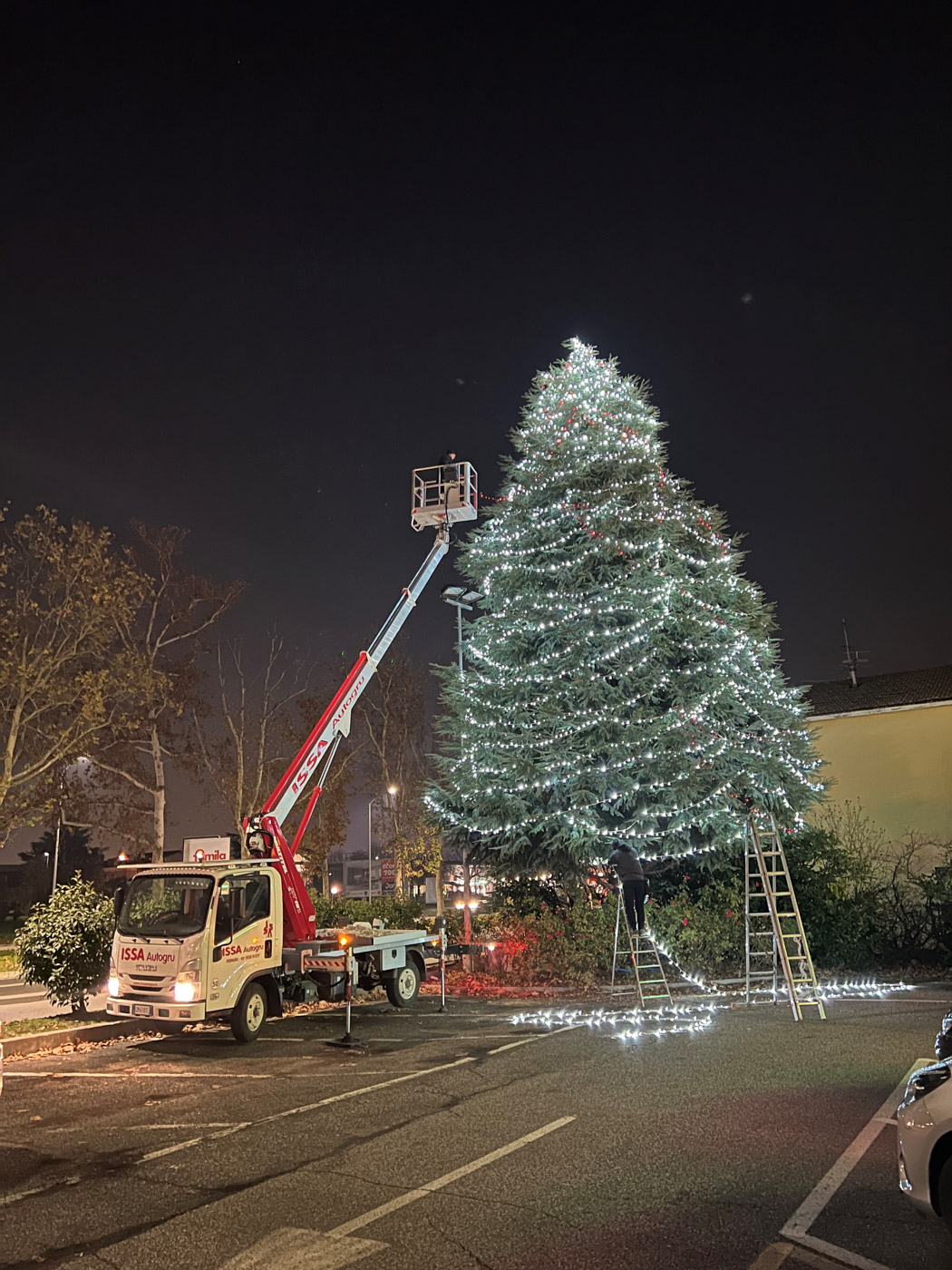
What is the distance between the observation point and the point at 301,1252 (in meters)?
4.85

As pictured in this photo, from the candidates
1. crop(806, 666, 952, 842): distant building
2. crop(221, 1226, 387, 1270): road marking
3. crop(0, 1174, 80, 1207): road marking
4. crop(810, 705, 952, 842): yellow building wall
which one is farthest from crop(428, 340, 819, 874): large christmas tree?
crop(810, 705, 952, 842): yellow building wall

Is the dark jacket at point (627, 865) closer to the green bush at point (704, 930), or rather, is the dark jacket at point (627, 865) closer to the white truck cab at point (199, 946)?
the green bush at point (704, 930)

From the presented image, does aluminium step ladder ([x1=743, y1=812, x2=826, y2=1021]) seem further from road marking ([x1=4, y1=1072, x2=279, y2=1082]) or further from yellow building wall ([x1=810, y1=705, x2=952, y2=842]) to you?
yellow building wall ([x1=810, y1=705, x2=952, y2=842])

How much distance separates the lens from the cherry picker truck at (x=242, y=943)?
1107 cm

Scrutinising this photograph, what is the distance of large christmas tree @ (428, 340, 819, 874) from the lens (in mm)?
15898

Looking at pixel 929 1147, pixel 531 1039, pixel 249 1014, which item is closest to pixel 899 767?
pixel 531 1039

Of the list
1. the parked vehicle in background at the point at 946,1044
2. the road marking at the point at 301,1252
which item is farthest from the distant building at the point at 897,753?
the road marking at the point at 301,1252

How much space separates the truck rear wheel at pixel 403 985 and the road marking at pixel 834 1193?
8.38m

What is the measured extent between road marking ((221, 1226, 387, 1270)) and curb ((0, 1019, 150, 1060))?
7.76m

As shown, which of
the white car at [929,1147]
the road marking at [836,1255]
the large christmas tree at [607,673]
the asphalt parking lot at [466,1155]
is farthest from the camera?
the large christmas tree at [607,673]

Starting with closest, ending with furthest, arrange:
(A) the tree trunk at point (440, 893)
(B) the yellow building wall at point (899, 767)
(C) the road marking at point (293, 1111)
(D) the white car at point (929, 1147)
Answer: (D) the white car at point (929, 1147)
(C) the road marking at point (293, 1111)
(A) the tree trunk at point (440, 893)
(B) the yellow building wall at point (899, 767)

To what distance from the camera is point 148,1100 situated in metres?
8.52

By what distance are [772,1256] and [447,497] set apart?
48.2ft

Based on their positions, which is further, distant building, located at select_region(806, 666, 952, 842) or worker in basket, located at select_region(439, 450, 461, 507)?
distant building, located at select_region(806, 666, 952, 842)
